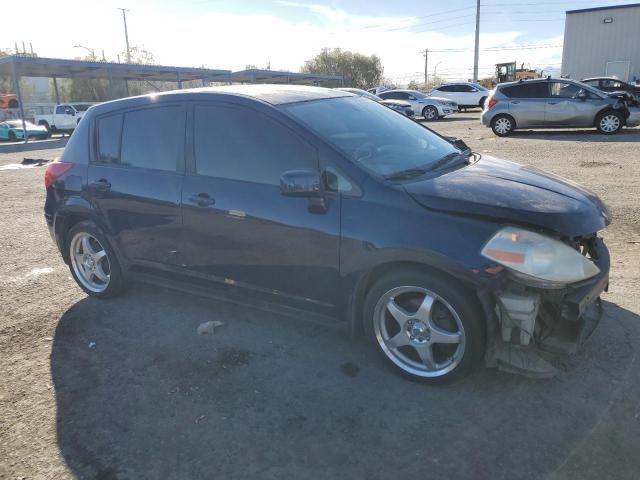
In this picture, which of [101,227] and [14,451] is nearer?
[14,451]

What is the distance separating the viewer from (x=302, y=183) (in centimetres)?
312

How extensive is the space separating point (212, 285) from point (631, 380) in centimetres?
284

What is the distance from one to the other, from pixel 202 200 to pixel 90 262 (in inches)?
66.1

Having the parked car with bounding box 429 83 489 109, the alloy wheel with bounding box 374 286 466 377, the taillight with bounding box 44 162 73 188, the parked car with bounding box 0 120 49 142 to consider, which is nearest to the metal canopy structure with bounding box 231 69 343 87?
the parked car with bounding box 429 83 489 109

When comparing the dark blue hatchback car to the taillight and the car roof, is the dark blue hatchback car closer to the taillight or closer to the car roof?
the car roof

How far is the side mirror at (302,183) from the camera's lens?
10.3 ft

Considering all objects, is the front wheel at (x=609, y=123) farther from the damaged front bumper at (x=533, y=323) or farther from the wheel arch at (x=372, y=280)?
the wheel arch at (x=372, y=280)

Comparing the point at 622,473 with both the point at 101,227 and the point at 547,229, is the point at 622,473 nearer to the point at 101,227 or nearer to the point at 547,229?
the point at 547,229

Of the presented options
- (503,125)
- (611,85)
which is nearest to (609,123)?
(503,125)

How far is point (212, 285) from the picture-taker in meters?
3.87

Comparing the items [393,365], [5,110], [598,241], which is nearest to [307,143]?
[393,365]

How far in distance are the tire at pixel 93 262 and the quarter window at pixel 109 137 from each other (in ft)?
2.03

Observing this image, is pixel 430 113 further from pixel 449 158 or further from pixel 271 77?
pixel 449 158

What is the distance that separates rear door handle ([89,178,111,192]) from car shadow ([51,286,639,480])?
1.23m
